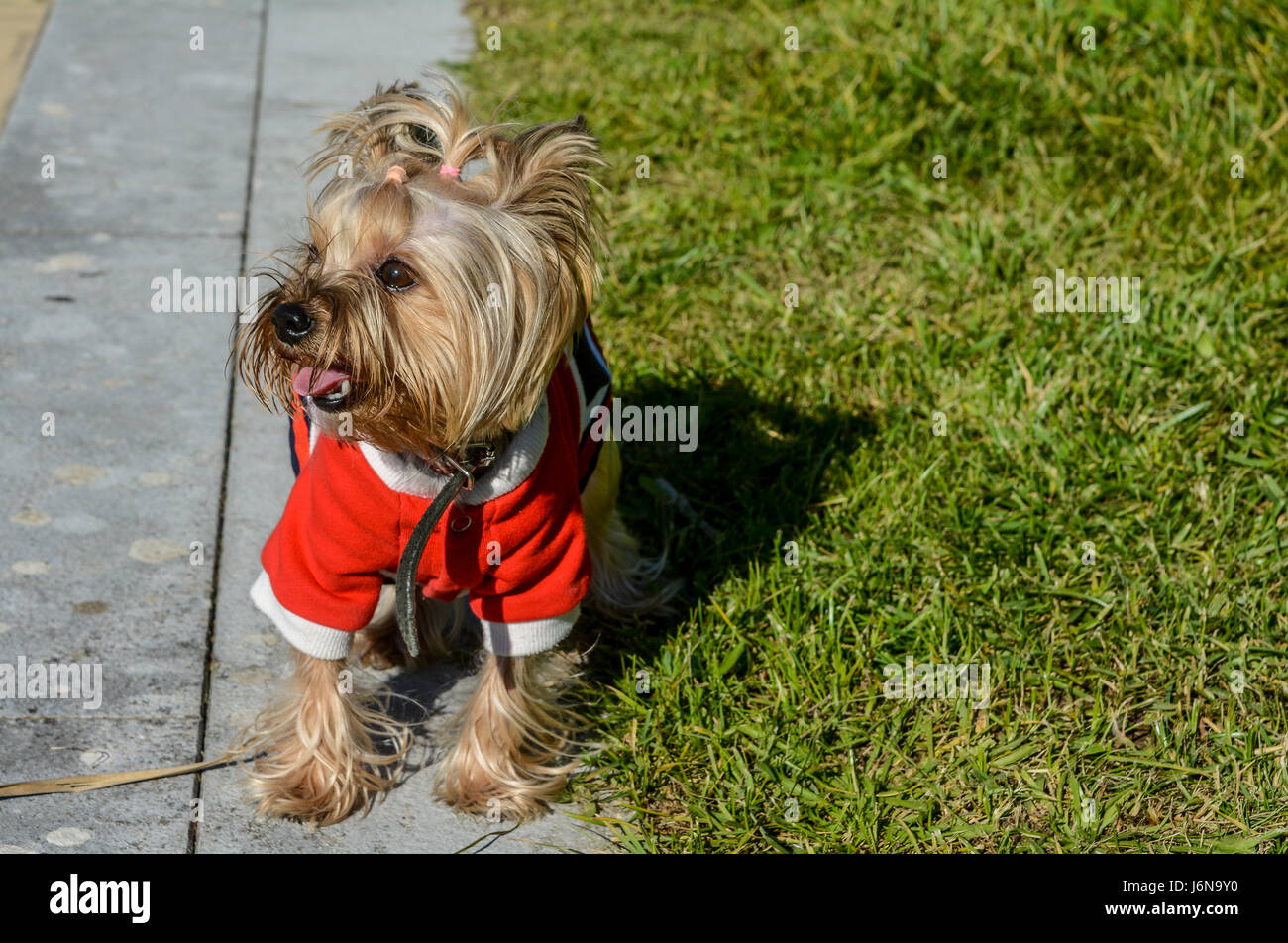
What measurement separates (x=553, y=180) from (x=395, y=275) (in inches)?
14.2

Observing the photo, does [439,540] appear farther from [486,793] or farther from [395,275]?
[486,793]

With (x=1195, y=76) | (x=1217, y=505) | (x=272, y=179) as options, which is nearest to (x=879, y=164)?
(x=1195, y=76)

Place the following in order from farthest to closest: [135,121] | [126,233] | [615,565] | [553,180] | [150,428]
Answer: [135,121] < [126,233] < [150,428] < [615,565] < [553,180]

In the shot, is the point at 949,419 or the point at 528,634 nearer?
the point at 528,634

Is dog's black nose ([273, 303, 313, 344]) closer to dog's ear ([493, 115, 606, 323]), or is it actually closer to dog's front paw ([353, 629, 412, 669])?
dog's ear ([493, 115, 606, 323])

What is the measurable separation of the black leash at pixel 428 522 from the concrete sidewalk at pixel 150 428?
0.64m

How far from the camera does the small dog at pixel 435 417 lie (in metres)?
2.49

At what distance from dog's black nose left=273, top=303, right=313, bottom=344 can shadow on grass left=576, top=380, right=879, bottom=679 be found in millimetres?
1417

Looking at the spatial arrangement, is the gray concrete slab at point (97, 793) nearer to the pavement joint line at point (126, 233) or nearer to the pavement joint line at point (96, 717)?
the pavement joint line at point (96, 717)

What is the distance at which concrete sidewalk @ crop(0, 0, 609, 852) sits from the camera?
306 cm

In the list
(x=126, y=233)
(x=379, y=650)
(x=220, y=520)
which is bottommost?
(x=379, y=650)

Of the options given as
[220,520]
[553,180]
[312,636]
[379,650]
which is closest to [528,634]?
[312,636]

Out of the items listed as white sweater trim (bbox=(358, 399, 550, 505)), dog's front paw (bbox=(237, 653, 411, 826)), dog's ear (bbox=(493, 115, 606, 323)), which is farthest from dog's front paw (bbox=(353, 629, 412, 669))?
dog's ear (bbox=(493, 115, 606, 323))

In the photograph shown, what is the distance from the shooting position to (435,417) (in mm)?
2580
